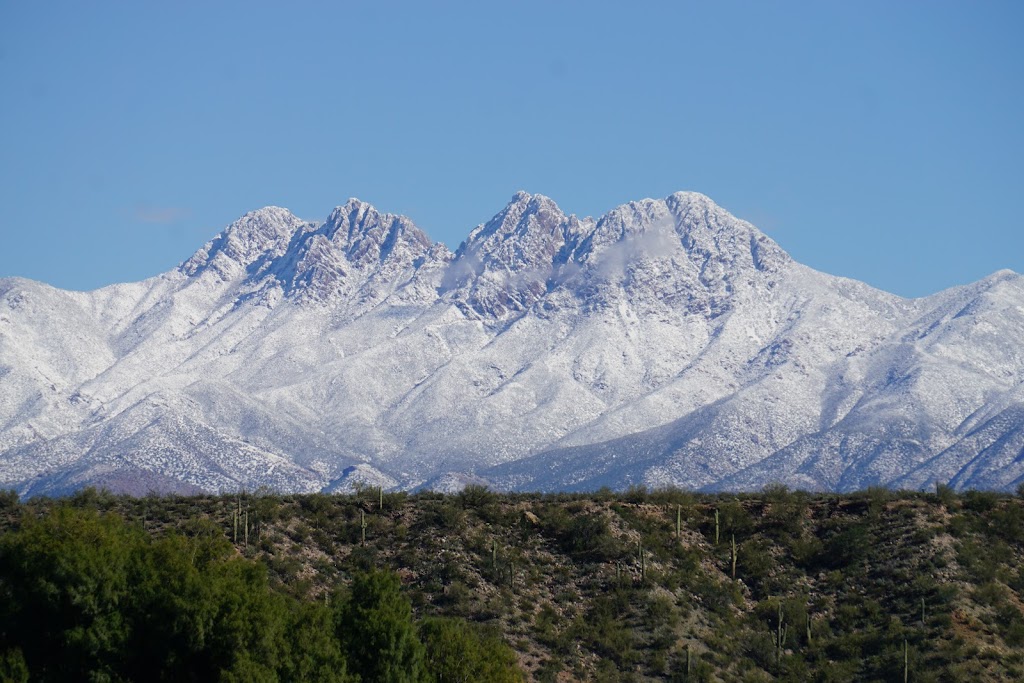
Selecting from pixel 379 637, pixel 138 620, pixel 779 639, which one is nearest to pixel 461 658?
pixel 379 637

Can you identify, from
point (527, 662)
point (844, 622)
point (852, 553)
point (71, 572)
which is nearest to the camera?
point (71, 572)

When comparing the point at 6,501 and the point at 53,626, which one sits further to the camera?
the point at 6,501

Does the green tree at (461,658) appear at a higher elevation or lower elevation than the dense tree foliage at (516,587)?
lower

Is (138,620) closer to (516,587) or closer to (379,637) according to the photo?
(379,637)

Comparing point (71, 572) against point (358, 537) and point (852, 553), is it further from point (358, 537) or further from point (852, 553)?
point (852, 553)

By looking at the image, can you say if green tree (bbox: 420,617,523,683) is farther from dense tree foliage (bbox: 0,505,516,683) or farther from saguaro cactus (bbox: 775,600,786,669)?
saguaro cactus (bbox: 775,600,786,669)

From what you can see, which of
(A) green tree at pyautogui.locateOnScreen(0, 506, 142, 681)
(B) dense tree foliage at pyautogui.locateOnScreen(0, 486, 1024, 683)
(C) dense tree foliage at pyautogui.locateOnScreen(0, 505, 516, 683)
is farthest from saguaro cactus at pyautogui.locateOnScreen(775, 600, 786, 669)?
(A) green tree at pyautogui.locateOnScreen(0, 506, 142, 681)

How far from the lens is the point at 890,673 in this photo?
243 ft

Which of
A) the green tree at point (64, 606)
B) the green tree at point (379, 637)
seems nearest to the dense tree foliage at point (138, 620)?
the green tree at point (64, 606)

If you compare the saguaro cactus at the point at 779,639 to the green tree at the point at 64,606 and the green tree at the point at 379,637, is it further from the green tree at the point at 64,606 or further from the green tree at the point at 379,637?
the green tree at the point at 64,606

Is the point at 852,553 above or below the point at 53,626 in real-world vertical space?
above

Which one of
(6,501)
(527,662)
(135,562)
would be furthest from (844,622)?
(6,501)

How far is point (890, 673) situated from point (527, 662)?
52.4 ft

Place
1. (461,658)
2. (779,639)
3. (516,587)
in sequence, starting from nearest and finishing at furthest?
1. (461,658)
2. (779,639)
3. (516,587)
